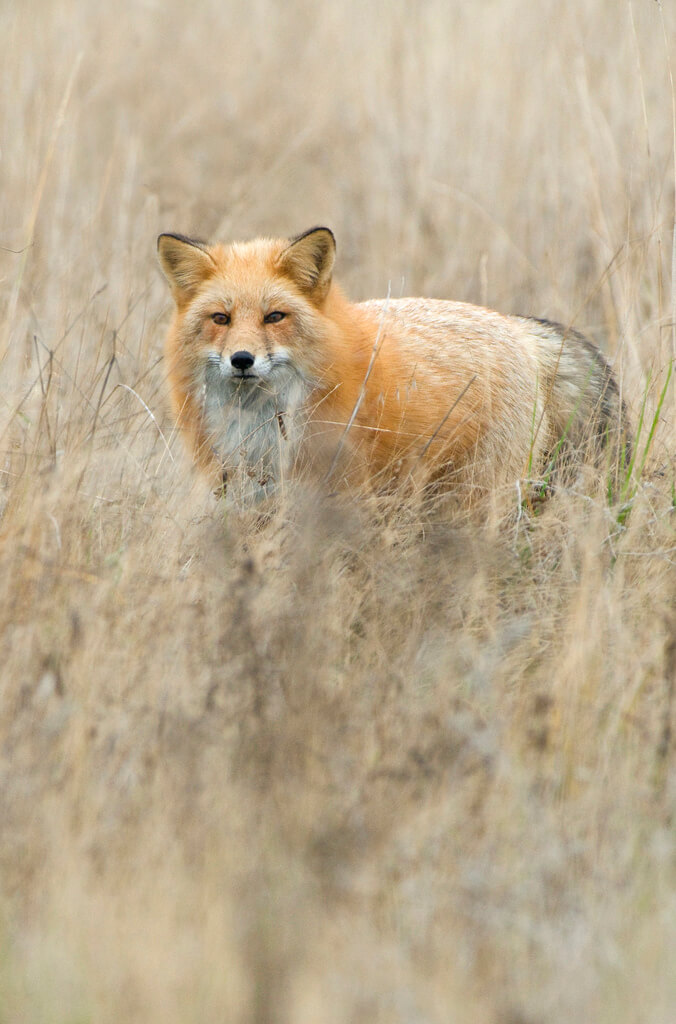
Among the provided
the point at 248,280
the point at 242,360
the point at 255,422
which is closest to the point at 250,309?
the point at 248,280

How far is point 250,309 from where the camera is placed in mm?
4301

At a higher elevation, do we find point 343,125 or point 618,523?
point 343,125

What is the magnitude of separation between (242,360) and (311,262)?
65 cm

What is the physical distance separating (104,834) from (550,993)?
104 cm

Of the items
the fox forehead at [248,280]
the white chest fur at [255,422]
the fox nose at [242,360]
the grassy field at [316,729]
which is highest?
the fox forehead at [248,280]

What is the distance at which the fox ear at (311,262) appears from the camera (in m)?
4.36

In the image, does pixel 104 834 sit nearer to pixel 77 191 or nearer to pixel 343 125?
pixel 77 191

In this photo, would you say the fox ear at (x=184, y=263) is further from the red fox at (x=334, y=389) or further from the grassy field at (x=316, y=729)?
the grassy field at (x=316, y=729)

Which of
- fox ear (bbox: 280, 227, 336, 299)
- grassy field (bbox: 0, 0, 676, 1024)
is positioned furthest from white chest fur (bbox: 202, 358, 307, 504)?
fox ear (bbox: 280, 227, 336, 299)

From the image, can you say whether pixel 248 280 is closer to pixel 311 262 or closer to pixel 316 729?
pixel 311 262

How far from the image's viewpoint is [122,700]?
2725 mm

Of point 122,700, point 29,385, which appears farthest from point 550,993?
point 29,385

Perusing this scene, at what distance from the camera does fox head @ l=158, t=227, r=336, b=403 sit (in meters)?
4.20

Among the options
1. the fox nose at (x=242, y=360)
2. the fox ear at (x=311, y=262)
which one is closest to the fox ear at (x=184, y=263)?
the fox ear at (x=311, y=262)
